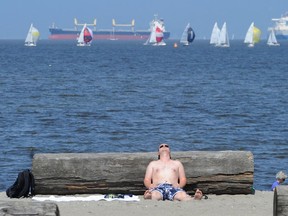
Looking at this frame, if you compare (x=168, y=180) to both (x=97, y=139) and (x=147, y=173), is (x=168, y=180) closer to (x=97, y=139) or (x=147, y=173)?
(x=147, y=173)

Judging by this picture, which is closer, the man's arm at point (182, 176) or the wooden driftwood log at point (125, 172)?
the man's arm at point (182, 176)

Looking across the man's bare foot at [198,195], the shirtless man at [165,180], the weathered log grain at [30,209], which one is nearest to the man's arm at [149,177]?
the shirtless man at [165,180]

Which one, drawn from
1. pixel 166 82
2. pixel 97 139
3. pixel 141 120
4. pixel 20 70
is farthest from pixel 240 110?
pixel 20 70

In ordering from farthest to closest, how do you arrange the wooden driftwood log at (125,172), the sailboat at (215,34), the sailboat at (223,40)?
the sailboat at (215,34), the sailboat at (223,40), the wooden driftwood log at (125,172)

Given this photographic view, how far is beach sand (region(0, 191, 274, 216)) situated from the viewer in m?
10.4

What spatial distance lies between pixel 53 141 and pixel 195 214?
56.0 ft

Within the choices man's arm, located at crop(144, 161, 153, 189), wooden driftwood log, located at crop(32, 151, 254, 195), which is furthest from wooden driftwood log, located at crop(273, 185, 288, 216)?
wooden driftwood log, located at crop(32, 151, 254, 195)

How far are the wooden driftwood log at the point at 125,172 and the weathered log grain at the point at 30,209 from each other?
4481 millimetres

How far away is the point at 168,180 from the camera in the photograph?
1133 cm

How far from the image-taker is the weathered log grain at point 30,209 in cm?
679

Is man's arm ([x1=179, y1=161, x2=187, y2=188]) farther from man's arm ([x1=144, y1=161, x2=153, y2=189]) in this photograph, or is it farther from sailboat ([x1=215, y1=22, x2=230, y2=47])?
sailboat ([x1=215, y1=22, x2=230, y2=47])

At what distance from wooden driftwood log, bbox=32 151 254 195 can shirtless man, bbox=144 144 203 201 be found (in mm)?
271

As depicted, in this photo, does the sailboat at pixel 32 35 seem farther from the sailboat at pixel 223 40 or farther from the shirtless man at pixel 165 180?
the shirtless man at pixel 165 180

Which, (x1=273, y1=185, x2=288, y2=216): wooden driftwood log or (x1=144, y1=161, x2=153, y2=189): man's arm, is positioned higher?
(x1=273, y1=185, x2=288, y2=216): wooden driftwood log
